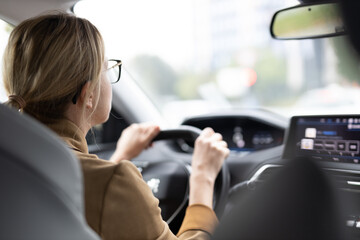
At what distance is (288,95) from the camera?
73.3ft

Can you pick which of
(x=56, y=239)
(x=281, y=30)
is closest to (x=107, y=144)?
(x=281, y=30)

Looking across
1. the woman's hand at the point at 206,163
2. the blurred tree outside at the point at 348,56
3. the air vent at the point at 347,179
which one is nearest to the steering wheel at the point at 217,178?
the woman's hand at the point at 206,163

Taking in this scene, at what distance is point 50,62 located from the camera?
1.45m

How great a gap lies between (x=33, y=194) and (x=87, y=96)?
76 centimetres

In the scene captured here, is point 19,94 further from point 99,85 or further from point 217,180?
point 217,180

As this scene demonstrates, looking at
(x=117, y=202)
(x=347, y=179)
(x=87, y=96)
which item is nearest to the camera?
(x=117, y=202)

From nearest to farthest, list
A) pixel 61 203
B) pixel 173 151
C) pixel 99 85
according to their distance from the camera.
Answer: pixel 61 203 < pixel 99 85 < pixel 173 151

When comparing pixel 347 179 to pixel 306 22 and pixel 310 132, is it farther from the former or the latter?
pixel 306 22

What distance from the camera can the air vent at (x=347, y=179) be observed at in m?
2.01

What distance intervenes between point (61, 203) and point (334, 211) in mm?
524

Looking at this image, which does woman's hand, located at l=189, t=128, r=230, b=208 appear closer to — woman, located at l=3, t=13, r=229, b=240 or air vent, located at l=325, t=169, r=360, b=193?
woman, located at l=3, t=13, r=229, b=240

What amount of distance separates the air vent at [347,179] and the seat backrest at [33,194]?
141 centimetres

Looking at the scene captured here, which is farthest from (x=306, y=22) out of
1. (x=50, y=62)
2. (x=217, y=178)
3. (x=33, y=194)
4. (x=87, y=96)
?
(x=33, y=194)

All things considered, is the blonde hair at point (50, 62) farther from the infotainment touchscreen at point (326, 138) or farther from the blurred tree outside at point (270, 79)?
the blurred tree outside at point (270, 79)
